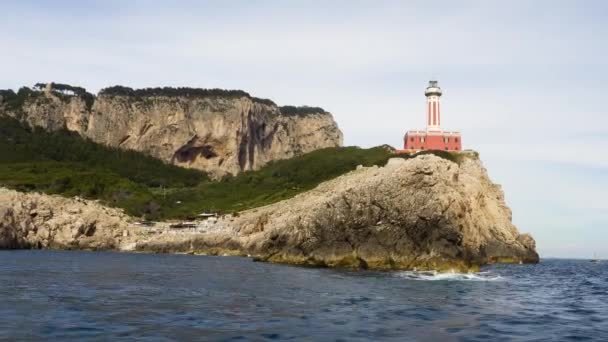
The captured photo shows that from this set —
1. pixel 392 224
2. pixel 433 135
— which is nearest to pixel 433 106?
pixel 433 135

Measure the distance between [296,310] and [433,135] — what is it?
133555mm

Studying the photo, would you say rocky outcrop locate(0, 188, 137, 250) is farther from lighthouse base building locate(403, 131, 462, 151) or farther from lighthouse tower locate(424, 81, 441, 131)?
lighthouse tower locate(424, 81, 441, 131)

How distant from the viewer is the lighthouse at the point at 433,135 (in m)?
161

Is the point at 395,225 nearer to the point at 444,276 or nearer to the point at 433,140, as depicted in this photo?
the point at 444,276

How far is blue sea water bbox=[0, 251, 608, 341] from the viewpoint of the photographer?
25.7 m

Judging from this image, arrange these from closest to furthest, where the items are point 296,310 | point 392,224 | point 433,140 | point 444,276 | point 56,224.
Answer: point 296,310, point 444,276, point 392,224, point 56,224, point 433,140

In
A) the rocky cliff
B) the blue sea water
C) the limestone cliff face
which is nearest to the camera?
the blue sea water

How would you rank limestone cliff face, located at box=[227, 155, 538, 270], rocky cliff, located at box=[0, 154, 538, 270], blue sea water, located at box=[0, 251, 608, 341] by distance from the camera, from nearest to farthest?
1. blue sea water, located at box=[0, 251, 608, 341]
2. limestone cliff face, located at box=[227, 155, 538, 270]
3. rocky cliff, located at box=[0, 154, 538, 270]

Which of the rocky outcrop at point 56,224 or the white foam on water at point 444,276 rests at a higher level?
the rocky outcrop at point 56,224

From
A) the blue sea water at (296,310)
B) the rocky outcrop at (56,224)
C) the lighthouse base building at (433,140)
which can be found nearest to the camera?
the blue sea water at (296,310)

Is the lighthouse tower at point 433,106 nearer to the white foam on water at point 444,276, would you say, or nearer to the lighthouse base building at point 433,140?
the lighthouse base building at point 433,140

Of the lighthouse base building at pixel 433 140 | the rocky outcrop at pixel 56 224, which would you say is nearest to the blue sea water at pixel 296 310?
the rocky outcrop at pixel 56 224

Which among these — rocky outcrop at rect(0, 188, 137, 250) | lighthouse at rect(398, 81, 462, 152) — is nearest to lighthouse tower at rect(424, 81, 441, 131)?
lighthouse at rect(398, 81, 462, 152)

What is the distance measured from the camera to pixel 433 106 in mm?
163000
